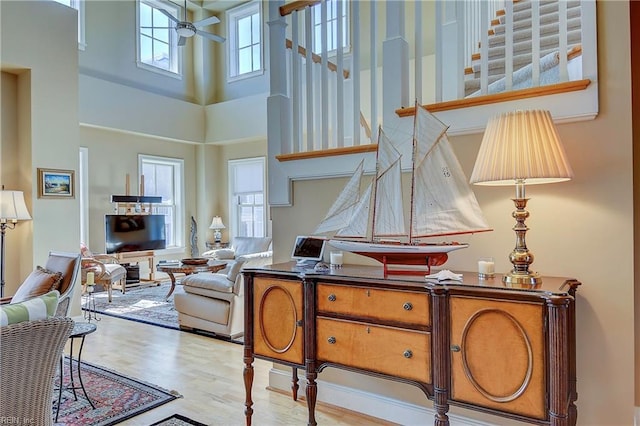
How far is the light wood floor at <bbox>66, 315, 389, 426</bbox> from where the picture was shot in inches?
103

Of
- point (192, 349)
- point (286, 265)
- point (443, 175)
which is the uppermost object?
point (443, 175)

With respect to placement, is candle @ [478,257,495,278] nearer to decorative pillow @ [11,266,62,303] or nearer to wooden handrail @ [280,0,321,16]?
wooden handrail @ [280,0,321,16]

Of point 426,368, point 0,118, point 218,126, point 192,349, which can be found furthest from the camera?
point 218,126

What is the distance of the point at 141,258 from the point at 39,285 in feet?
16.1

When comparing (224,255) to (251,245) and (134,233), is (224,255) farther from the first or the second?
(134,233)

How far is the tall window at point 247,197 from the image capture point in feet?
28.5

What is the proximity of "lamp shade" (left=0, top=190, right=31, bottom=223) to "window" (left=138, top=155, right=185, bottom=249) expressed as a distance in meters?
3.96

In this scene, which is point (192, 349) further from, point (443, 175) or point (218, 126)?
point (218, 126)

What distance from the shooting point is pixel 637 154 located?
2113 mm

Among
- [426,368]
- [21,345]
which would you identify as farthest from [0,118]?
[426,368]

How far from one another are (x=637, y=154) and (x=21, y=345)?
9.88 ft

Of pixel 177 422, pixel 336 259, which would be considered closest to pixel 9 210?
pixel 177 422

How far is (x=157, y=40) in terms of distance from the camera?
841cm

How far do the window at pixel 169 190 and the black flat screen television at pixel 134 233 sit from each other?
0.48 m
